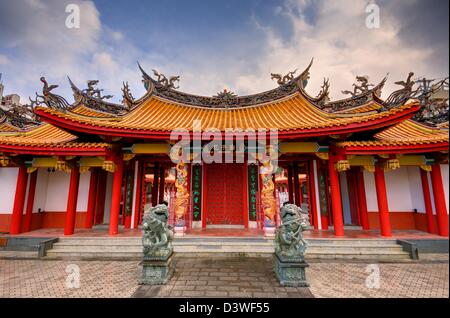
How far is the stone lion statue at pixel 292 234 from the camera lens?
4.13 meters

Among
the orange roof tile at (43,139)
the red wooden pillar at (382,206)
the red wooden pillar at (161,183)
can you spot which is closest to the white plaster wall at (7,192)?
the orange roof tile at (43,139)

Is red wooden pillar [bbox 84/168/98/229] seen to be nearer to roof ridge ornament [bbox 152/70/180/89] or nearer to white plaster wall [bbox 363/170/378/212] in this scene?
roof ridge ornament [bbox 152/70/180/89]

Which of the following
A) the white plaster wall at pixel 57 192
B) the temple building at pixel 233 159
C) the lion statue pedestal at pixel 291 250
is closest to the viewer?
the lion statue pedestal at pixel 291 250

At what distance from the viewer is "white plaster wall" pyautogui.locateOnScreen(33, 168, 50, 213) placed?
8.09m

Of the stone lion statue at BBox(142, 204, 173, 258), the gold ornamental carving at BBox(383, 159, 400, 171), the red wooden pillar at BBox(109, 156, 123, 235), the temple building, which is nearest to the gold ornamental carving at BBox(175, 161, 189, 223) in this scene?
the temple building

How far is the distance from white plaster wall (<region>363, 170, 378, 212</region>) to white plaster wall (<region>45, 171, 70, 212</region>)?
1245 centimetres

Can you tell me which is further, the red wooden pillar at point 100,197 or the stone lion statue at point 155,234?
the red wooden pillar at point 100,197

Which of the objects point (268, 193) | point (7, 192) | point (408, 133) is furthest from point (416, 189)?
point (7, 192)

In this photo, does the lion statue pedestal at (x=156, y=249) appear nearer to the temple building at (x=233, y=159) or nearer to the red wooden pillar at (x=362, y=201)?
the temple building at (x=233, y=159)

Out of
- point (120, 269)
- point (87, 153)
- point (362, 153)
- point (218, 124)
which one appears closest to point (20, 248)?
point (87, 153)

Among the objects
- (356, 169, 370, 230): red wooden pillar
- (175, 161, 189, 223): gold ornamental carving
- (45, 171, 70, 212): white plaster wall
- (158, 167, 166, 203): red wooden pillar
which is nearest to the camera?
(175, 161, 189, 223): gold ornamental carving

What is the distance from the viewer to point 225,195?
8.80 m

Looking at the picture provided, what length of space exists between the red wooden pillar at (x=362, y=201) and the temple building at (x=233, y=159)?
0.16 ft
